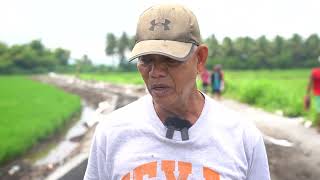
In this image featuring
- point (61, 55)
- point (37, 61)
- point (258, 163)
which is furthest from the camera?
point (61, 55)

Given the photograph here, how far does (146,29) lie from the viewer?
5.83 ft

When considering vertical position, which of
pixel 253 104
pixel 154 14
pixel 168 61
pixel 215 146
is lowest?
pixel 253 104

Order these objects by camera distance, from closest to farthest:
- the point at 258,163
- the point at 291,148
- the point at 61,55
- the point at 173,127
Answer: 1. the point at 173,127
2. the point at 258,163
3. the point at 291,148
4. the point at 61,55

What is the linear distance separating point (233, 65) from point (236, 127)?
44317 mm

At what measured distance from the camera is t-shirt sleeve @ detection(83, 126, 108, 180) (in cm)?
190

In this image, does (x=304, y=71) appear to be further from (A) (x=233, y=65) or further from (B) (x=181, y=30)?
(B) (x=181, y=30)

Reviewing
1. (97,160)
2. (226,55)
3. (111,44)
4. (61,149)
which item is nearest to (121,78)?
(226,55)

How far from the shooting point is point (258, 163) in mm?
1925

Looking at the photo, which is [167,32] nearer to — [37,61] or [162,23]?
[162,23]

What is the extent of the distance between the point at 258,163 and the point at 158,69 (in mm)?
482

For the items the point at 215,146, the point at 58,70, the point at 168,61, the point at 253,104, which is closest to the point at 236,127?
the point at 215,146

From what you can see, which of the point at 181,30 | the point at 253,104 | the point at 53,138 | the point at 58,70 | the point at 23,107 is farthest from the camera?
the point at 58,70

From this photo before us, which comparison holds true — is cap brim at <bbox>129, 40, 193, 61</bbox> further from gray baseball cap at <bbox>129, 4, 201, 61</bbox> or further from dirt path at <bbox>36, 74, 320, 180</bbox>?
dirt path at <bbox>36, 74, 320, 180</bbox>

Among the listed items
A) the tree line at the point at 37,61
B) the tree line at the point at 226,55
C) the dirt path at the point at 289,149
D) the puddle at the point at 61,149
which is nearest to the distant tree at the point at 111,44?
the tree line at the point at 226,55
